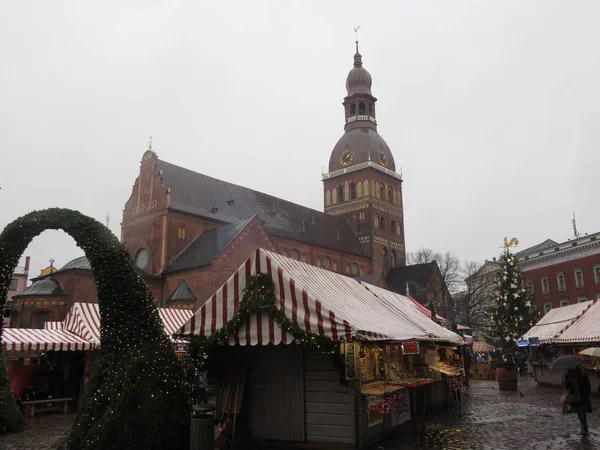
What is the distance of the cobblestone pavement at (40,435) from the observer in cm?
1097

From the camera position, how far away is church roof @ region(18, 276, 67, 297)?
34031mm

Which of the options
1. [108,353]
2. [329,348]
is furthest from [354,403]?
[108,353]

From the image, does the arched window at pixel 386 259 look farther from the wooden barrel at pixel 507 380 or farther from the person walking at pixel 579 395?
the person walking at pixel 579 395

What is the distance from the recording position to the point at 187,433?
912 centimetres

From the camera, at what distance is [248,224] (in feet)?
124

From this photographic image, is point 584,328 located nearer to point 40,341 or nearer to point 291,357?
point 291,357

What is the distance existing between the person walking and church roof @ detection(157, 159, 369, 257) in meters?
33.9

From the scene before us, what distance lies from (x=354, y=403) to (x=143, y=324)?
4.17 m

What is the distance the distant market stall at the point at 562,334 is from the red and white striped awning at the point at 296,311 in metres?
9.95

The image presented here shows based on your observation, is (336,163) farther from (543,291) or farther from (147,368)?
(147,368)

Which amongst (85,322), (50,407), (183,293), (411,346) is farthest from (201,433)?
(183,293)

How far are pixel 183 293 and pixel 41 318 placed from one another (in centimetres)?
923

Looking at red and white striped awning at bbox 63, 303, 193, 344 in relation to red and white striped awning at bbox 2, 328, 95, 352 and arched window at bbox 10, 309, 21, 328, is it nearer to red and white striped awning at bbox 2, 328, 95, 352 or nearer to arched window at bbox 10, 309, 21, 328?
red and white striped awning at bbox 2, 328, 95, 352

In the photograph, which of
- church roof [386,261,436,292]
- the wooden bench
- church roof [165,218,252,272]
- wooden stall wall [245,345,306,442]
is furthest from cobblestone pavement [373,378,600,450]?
church roof [386,261,436,292]
